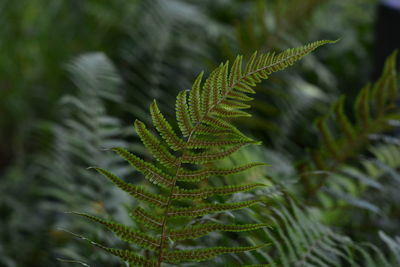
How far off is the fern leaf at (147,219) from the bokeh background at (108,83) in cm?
38

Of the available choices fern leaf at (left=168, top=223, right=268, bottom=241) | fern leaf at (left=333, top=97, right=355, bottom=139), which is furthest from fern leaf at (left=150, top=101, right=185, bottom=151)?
fern leaf at (left=333, top=97, right=355, bottom=139)

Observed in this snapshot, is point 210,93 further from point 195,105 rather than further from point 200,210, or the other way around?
point 200,210

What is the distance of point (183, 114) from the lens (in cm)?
55

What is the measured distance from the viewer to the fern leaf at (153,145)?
0.55 meters

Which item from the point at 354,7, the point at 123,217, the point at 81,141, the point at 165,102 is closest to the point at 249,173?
the point at 123,217

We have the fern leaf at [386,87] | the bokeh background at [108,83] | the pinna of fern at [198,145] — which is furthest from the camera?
the bokeh background at [108,83]

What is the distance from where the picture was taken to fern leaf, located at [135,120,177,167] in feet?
1.81

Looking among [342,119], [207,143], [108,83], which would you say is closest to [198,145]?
[207,143]

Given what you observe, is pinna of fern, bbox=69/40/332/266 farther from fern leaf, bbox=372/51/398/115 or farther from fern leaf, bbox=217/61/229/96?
fern leaf, bbox=372/51/398/115

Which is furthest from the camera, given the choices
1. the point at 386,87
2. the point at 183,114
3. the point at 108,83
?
the point at 108,83

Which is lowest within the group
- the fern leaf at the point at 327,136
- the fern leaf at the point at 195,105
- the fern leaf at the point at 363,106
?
the fern leaf at the point at 195,105

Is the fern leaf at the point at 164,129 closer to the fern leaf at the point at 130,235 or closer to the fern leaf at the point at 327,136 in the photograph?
the fern leaf at the point at 130,235

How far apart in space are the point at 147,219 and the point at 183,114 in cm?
14

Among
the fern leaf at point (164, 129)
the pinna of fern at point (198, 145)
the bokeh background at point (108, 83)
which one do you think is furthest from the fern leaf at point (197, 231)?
the bokeh background at point (108, 83)
